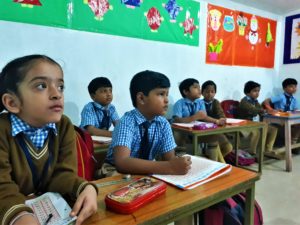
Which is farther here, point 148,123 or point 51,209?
point 148,123

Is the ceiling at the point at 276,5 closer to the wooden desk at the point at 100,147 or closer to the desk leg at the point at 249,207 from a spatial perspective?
the wooden desk at the point at 100,147

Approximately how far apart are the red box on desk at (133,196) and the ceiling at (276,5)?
378 centimetres

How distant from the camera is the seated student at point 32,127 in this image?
0.76m

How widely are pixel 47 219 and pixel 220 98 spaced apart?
3.56m

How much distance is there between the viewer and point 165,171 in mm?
965

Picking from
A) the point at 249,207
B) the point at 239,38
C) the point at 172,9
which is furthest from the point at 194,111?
the point at 249,207

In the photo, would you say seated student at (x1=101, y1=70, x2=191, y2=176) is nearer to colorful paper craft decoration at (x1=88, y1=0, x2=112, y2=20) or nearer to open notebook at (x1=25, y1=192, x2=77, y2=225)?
open notebook at (x1=25, y1=192, x2=77, y2=225)

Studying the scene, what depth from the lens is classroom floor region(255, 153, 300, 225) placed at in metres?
1.91

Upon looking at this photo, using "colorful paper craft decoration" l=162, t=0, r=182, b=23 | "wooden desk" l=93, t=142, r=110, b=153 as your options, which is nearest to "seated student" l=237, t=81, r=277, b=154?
"colorful paper craft decoration" l=162, t=0, r=182, b=23

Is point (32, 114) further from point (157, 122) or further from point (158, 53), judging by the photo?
point (158, 53)

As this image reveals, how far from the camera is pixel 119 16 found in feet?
9.05

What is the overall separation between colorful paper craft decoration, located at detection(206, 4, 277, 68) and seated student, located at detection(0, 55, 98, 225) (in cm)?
317

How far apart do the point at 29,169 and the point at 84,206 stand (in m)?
0.24

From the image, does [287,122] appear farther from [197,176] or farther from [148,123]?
[197,176]
